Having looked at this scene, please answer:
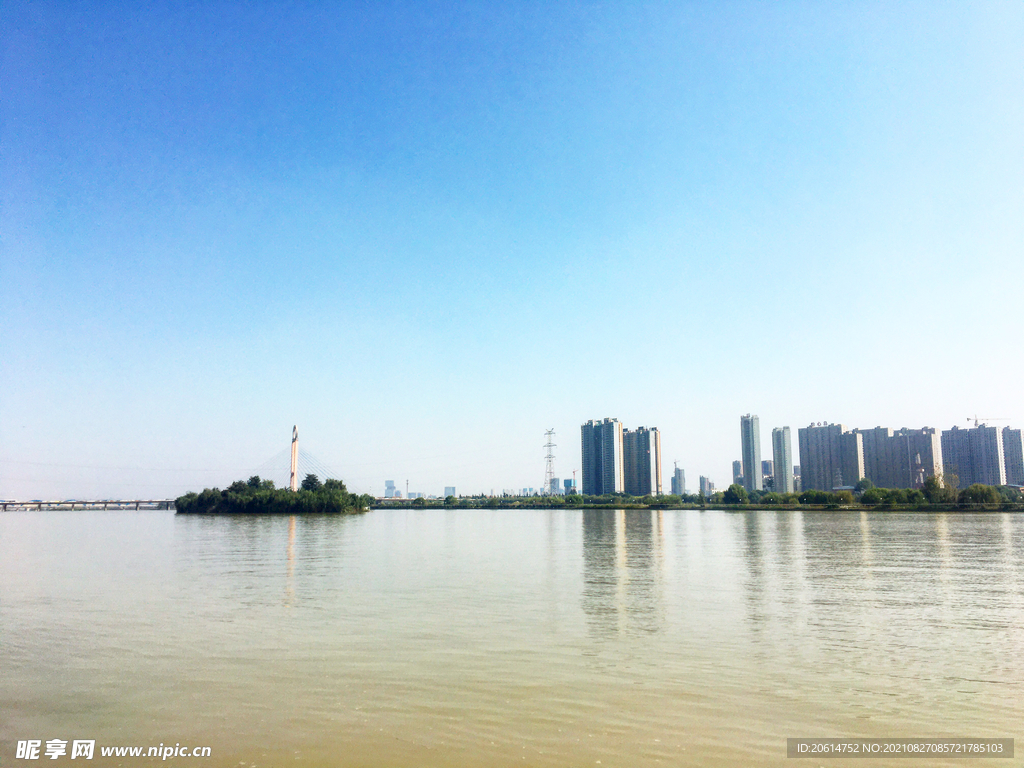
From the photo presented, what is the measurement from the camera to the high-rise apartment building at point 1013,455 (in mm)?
135625

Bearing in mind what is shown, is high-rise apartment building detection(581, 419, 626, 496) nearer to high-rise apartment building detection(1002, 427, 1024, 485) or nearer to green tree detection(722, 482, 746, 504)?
green tree detection(722, 482, 746, 504)

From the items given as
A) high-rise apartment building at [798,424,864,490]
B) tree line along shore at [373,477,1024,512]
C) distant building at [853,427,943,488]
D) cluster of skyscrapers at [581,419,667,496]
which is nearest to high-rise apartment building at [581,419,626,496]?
cluster of skyscrapers at [581,419,667,496]

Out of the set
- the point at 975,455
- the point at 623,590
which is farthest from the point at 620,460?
the point at 623,590

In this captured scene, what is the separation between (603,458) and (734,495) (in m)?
56.9

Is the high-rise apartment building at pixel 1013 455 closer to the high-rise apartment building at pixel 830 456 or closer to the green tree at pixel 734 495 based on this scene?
the high-rise apartment building at pixel 830 456

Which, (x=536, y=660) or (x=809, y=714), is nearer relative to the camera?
(x=809, y=714)

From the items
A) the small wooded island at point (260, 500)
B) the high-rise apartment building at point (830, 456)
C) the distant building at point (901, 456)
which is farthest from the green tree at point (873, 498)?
the small wooded island at point (260, 500)

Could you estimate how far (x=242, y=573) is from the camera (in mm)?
21781

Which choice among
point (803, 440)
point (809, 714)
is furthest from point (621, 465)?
point (809, 714)

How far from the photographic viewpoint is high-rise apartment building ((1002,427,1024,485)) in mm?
135625

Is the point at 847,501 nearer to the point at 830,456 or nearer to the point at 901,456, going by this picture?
the point at 901,456

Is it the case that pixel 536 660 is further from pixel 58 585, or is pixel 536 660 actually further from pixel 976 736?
pixel 58 585

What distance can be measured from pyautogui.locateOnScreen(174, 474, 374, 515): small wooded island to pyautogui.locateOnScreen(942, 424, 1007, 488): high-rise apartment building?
403 ft

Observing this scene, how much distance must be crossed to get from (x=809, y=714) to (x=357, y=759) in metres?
5.38
